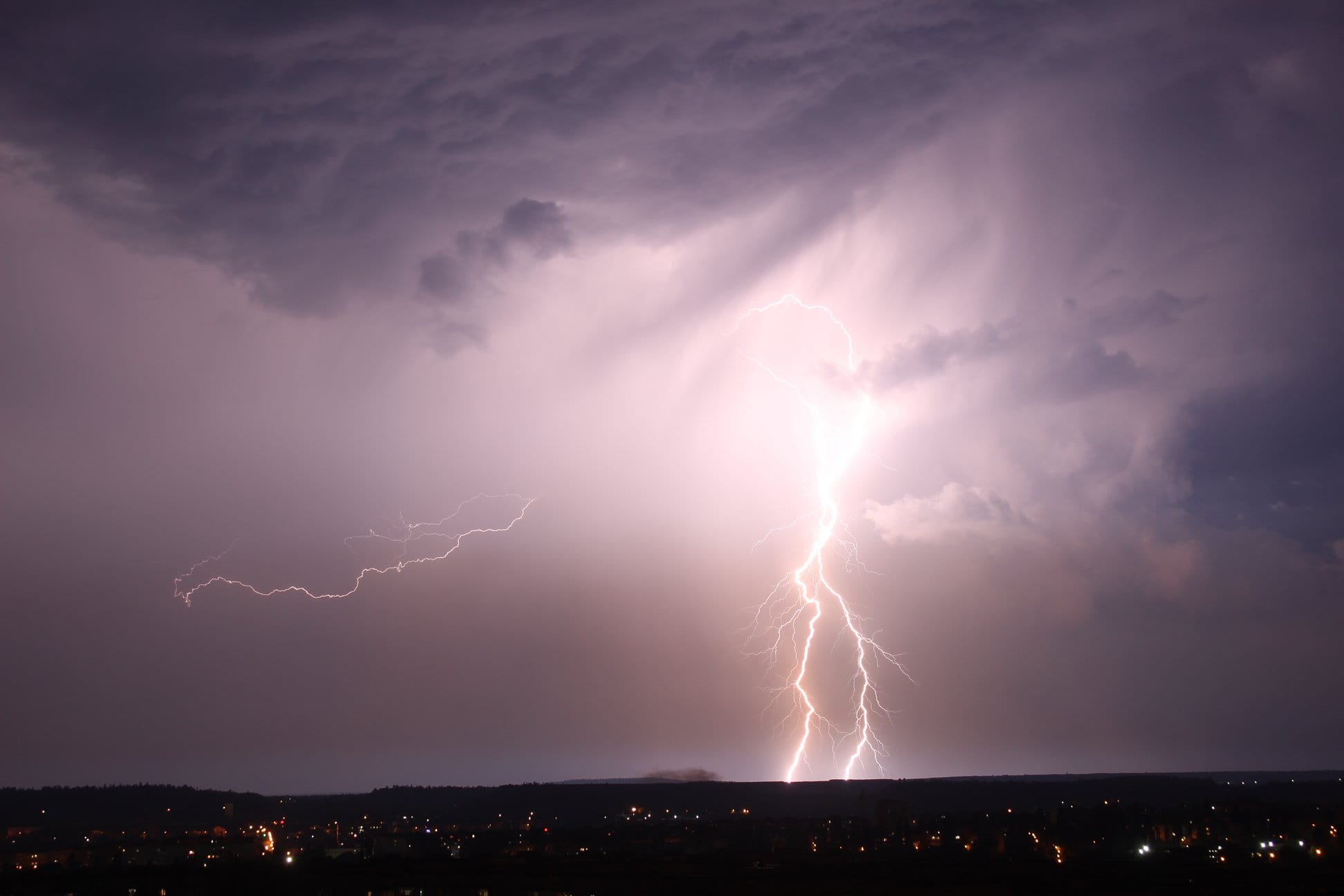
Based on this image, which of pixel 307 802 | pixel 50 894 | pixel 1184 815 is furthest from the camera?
pixel 307 802

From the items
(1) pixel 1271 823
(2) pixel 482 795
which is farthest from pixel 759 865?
(2) pixel 482 795

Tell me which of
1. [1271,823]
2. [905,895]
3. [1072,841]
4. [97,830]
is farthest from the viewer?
[97,830]

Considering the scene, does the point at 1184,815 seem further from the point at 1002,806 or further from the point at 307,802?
the point at 307,802

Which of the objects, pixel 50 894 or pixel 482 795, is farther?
pixel 482 795

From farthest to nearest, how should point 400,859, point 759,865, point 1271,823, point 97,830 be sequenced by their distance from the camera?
point 97,830, point 1271,823, point 400,859, point 759,865

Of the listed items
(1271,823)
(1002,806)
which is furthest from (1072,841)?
(1002,806)

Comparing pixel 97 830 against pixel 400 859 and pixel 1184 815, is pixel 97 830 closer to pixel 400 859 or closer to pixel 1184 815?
pixel 400 859
